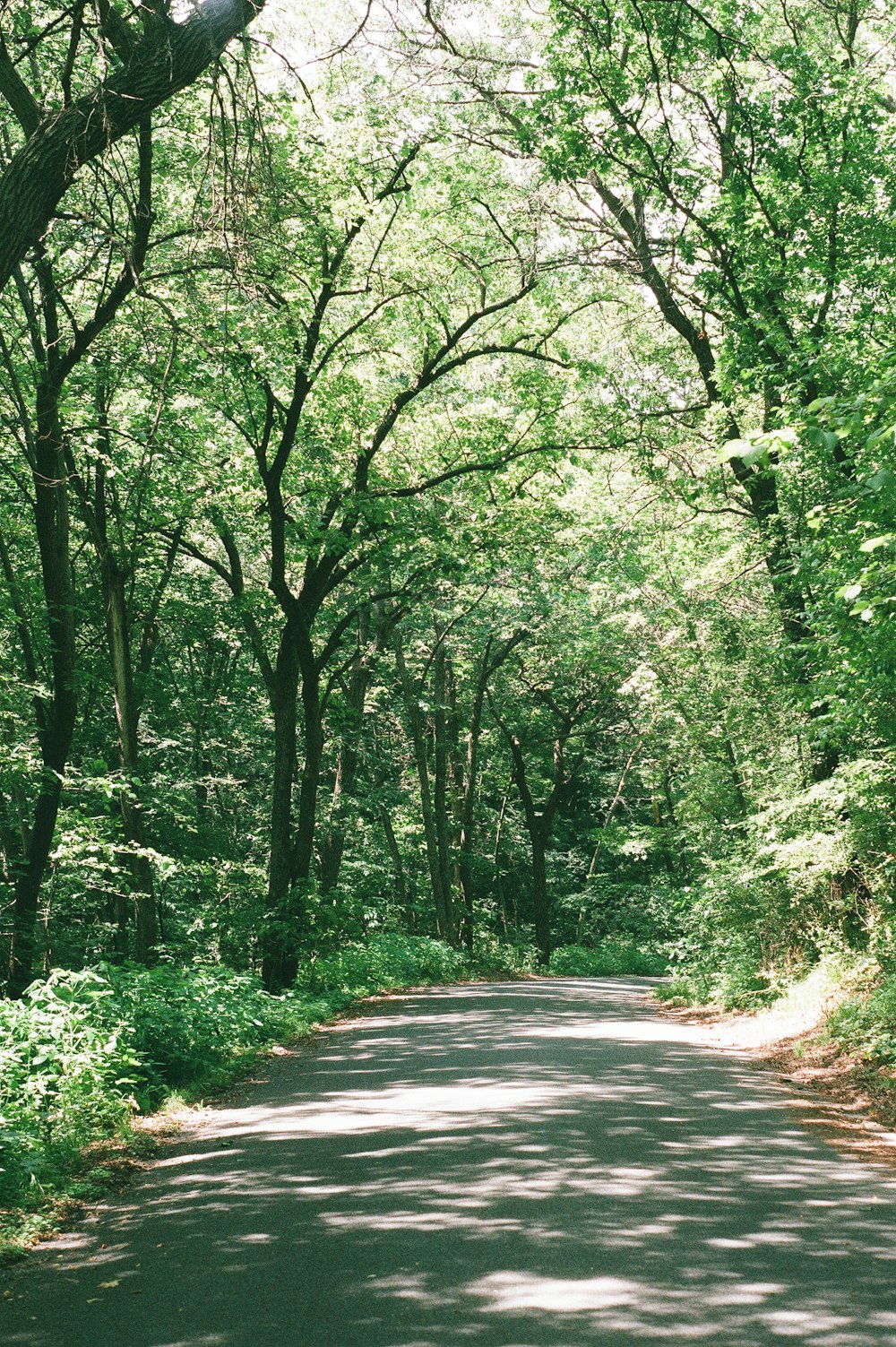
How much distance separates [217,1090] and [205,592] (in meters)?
15.4

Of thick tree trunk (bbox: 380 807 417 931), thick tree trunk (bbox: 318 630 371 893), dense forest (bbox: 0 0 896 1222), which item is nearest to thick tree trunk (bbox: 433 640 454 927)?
thick tree trunk (bbox: 380 807 417 931)

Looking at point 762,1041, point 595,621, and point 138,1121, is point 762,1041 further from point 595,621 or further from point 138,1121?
point 595,621

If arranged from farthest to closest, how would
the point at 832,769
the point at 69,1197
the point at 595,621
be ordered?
1. the point at 595,621
2. the point at 832,769
3. the point at 69,1197

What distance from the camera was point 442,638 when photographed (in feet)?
93.3

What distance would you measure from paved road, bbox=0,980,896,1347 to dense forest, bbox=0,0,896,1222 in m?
2.95

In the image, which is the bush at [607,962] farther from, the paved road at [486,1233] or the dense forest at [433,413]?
the paved road at [486,1233]

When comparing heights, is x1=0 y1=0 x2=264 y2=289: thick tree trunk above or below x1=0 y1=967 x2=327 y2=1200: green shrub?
above

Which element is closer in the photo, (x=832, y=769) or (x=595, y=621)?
(x=832, y=769)

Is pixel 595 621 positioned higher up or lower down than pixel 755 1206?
higher up

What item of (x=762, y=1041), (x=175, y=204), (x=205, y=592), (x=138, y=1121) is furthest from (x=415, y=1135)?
(x=205, y=592)

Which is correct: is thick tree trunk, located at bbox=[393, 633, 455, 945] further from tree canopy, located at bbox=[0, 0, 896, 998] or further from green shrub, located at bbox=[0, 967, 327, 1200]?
green shrub, located at bbox=[0, 967, 327, 1200]

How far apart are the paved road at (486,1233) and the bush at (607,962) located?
2785 cm

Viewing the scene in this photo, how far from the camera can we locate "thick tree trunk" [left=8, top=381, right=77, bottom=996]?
1152 centimetres

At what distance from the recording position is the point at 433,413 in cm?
1841
